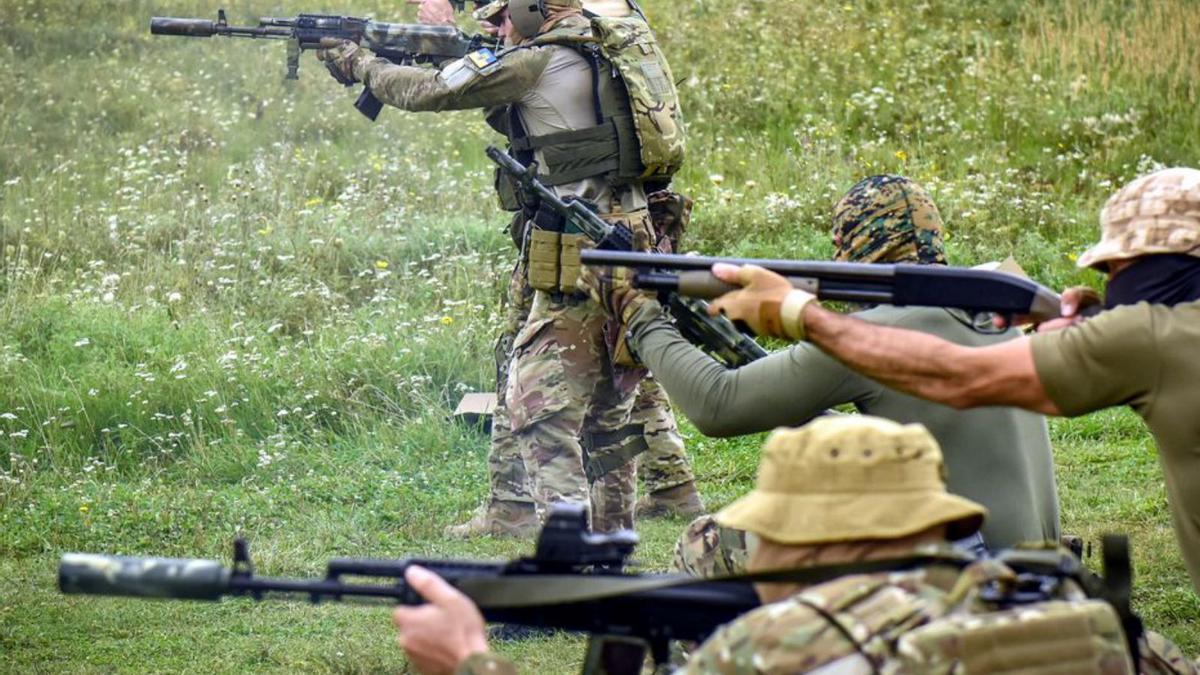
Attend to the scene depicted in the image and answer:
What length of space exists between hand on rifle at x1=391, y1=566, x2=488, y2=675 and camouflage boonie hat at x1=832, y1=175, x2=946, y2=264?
1.79m

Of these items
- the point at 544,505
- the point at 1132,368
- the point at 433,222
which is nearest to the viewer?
the point at 1132,368

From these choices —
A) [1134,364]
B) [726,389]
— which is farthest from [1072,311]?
[726,389]

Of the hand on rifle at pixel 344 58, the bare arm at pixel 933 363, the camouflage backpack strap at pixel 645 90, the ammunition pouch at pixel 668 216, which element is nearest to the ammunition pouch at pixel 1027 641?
the bare arm at pixel 933 363

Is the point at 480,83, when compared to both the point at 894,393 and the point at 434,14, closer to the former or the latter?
the point at 434,14

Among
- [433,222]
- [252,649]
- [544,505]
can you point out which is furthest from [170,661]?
[433,222]

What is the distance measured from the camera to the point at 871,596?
111 inches

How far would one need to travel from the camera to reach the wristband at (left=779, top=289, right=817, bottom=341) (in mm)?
3945

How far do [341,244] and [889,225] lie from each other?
6.22 meters

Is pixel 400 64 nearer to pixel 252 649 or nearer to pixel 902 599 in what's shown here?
pixel 252 649

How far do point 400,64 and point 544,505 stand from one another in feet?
7.30

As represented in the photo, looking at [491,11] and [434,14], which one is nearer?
[491,11]

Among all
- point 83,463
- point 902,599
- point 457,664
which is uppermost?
point 902,599

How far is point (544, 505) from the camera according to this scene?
21.9 ft

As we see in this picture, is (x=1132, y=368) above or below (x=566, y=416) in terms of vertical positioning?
above
